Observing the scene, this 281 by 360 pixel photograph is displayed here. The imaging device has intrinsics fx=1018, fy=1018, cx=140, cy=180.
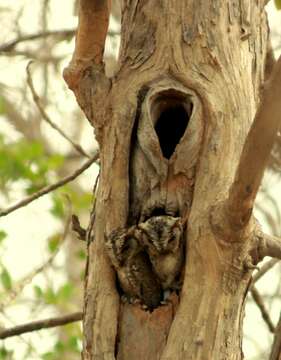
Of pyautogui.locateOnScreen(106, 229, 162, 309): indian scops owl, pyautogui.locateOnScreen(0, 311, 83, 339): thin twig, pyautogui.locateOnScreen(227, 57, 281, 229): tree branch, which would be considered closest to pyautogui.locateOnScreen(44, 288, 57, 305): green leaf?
pyautogui.locateOnScreen(0, 311, 83, 339): thin twig

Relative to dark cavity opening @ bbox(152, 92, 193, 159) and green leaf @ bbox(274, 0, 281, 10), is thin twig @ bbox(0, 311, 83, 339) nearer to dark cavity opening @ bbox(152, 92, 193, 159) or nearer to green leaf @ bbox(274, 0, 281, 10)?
dark cavity opening @ bbox(152, 92, 193, 159)

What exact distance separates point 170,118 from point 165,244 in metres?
0.35

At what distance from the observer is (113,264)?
230 centimetres

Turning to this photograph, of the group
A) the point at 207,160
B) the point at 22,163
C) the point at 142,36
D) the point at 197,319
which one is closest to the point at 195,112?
the point at 207,160

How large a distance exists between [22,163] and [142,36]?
2.29m

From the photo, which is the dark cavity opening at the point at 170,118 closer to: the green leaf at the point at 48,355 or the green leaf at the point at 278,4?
the green leaf at the point at 278,4

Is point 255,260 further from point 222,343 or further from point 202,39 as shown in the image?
point 202,39

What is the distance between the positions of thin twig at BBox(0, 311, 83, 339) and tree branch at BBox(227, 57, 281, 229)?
0.98m

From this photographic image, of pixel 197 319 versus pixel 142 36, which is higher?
pixel 142 36

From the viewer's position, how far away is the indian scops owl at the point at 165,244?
2.23 metres

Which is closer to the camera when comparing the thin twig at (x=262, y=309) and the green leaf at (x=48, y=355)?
the thin twig at (x=262, y=309)

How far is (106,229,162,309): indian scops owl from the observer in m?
2.27

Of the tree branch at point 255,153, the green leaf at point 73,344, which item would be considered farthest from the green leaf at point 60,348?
the tree branch at point 255,153

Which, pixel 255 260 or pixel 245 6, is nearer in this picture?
pixel 255 260
